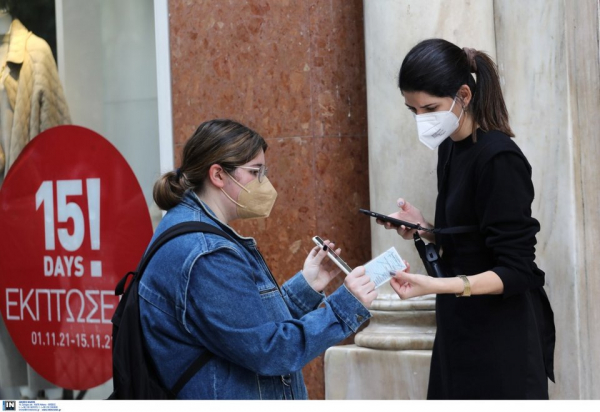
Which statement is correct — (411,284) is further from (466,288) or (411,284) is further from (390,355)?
(390,355)

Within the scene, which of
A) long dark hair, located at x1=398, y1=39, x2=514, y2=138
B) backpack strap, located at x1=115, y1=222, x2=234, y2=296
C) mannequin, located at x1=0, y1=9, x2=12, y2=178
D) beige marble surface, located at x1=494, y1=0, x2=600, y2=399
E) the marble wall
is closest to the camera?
backpack strap, located at x1=115, y1=222, x2=234, y2=296

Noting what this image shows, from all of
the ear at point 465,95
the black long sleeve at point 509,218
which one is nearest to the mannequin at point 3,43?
the ear at point 465,95

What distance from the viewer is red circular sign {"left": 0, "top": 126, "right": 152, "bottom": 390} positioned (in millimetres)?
5297

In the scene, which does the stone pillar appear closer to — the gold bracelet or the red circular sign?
the gold bracelet

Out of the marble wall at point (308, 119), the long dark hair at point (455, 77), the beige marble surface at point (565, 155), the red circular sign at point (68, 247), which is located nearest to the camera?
the long dark hair at point (455, 77)

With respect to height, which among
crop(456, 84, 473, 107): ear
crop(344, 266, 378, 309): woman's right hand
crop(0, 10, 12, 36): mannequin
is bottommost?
crop(344, 266, 378, 309): woman's right hand

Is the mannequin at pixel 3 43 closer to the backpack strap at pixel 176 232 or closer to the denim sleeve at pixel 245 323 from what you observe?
the backpack strap at pixel 176 232

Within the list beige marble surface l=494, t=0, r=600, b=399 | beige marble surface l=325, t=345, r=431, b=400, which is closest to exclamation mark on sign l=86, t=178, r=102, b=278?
beige marble surface l=325, t=345, r=431, b=400

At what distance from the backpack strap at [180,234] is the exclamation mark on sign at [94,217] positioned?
2703mm

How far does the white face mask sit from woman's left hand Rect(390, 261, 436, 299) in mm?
554

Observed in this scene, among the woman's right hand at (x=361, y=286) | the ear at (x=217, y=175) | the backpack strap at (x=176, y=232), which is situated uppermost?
the ear at (x=217, y=175)

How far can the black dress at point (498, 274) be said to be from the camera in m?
3.03

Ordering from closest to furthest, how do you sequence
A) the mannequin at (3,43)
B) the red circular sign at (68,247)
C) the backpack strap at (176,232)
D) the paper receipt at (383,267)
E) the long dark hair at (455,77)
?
the backpack strap at (176,232), the paper receipt at (383,267), the long dark hair at (455,77), the red circular sign at (68,247), the mannequin at (3,43)
